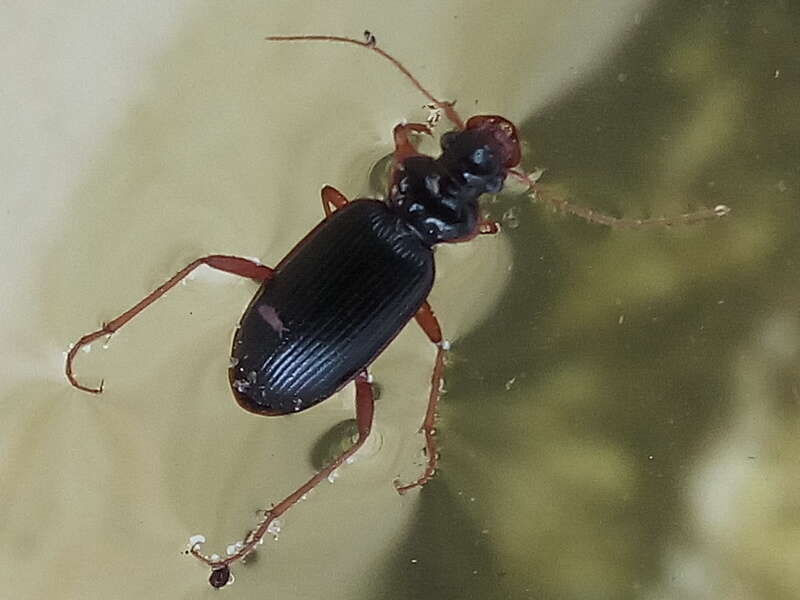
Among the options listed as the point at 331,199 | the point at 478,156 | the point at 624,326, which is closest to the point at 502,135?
the point at 478,156

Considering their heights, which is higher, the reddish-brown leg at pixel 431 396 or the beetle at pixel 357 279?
the beetle at pixel 357 279

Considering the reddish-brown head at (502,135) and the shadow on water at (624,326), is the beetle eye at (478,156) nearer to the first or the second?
the reddish-brown head at (502,135)

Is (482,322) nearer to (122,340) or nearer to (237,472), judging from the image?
(237,472)

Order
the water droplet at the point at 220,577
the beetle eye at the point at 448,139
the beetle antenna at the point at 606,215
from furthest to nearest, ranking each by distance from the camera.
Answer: the water droplet at the point at 220,577 → the beetle antenna at the point at 606,215 → the beetle eye at the point at 448,139

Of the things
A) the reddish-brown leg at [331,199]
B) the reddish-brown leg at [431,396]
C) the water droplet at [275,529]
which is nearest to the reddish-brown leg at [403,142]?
the reddish-brown leg at [331,199]

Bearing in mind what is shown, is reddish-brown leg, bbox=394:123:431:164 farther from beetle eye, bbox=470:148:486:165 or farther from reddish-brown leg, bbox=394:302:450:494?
reddish-brown leg, bbox=394:302:450:494

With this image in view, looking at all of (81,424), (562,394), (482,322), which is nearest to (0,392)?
(81,424)
